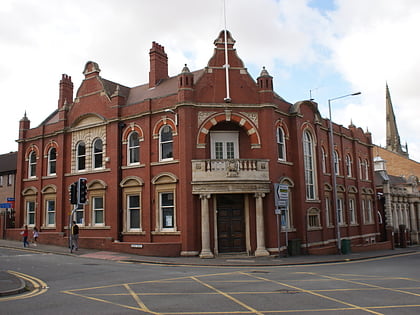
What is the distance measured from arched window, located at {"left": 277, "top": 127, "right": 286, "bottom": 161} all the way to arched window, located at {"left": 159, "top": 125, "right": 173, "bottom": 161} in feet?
21.6

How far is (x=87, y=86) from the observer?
28.4 metres

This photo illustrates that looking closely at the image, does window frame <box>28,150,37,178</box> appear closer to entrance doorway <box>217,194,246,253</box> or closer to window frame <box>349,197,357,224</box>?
entrance doorway <box>217,194,246,253</box>

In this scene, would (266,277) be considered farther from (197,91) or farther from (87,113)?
(87,113)

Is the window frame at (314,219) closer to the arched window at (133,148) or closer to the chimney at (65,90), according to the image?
the arched window at (133,148)

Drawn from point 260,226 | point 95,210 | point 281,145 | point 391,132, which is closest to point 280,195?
point 260,226

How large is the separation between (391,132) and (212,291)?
91.9 meters

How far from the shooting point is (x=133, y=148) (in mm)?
25531

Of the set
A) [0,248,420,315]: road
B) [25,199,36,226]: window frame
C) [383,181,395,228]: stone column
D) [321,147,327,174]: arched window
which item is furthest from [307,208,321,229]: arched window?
[25,199,36,226]: window frame

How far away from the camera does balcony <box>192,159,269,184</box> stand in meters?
21.7

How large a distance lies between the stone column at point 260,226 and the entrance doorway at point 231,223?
936mm

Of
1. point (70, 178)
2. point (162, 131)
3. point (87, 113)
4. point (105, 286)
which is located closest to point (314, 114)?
point (162, 131)

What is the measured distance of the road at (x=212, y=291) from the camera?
30.1 feet

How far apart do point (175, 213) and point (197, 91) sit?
275 inches

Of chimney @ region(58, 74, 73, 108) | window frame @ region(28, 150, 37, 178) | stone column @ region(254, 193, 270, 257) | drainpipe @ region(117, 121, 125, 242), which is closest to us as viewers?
stone column @ region(254, 193, 270, 257)
